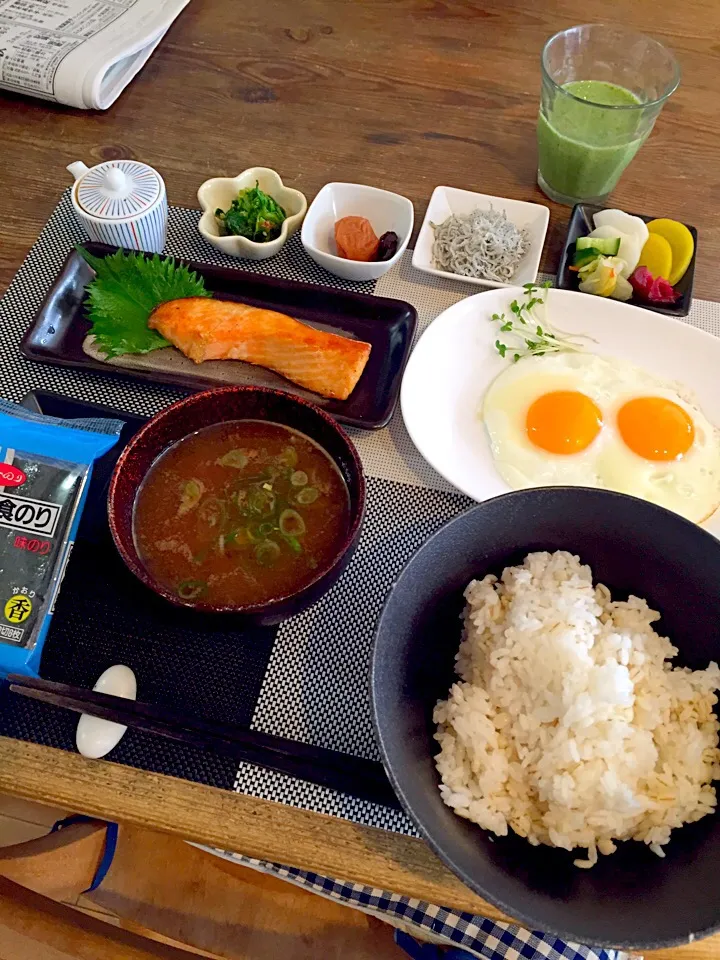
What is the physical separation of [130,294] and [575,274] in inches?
47.8

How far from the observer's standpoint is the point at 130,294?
184 cm

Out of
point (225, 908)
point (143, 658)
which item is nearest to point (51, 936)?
point (143, 658)

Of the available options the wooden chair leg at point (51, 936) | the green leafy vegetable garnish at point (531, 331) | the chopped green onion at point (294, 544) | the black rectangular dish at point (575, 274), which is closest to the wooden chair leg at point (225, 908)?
the wooden chair leg at point (51, 936)

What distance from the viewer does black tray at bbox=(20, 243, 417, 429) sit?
1.75 meters

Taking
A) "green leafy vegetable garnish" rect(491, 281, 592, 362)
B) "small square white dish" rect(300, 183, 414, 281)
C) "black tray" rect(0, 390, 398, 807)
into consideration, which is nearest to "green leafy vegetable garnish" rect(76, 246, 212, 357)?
"small square white dish" rect(300, 183, 414, 281)

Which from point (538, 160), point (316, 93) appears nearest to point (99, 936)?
point (538, 160)

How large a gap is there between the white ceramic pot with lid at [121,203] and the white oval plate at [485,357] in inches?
33.3

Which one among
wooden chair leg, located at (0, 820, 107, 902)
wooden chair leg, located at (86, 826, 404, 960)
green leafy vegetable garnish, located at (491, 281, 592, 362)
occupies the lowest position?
wooden chair leg, located at (86, 826, 404, 960)

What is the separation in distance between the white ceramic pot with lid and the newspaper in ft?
2.01

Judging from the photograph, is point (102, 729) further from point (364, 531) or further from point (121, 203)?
point (121, 203)

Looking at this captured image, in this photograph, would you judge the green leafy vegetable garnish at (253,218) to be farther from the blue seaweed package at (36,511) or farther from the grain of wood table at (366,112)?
the blue seaweed package at (36,511)

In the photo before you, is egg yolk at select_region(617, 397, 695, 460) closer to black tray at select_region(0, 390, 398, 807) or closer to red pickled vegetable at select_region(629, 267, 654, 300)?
red pickled vegetable at select_region(629, 267, 654, 300)

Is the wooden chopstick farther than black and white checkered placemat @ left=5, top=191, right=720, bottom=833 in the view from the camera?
No

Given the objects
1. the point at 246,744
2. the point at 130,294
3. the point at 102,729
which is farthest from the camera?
the point at 130,294
